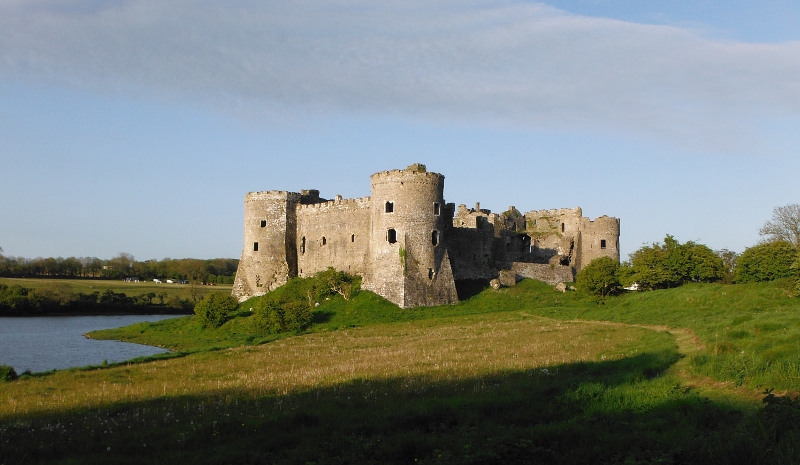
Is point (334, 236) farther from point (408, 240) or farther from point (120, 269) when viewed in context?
point (120, 269)

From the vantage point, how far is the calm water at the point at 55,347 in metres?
30.2

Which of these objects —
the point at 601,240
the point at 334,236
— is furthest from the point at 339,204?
the point at 601,240

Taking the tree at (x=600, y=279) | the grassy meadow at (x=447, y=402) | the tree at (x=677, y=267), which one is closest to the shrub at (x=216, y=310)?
the grassy meadow at (x=447, y=402)

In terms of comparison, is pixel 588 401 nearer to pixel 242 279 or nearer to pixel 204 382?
pixel 204 382

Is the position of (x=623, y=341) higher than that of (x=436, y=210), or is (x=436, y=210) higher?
(x=436, y=210)

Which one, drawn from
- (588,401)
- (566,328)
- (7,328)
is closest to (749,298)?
(566,328)

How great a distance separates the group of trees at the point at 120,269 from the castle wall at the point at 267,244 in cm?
6160

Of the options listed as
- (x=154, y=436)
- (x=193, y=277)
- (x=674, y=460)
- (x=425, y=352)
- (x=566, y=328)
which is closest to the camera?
(x=674, y=460)

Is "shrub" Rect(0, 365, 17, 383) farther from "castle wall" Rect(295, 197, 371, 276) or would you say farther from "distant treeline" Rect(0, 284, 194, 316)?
"distant treeline" Rect(0, 284, 194, 316)

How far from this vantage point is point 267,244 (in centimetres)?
4809

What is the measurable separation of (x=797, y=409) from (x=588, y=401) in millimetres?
3734

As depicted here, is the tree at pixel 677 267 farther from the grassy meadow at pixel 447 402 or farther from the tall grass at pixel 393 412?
the tall grass at pixel 393 412

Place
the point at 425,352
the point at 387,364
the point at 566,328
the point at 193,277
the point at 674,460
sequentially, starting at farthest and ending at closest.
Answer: the point at 193,277, the point at 566,328, the point at 425,352, the point at 387,364, the point at 674,460

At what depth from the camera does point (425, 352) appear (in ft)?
77.7
